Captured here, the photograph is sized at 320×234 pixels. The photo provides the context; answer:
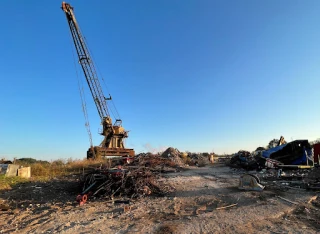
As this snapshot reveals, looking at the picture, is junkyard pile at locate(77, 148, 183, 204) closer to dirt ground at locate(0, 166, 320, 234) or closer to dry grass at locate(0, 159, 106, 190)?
dirt ground at locate(0, 166, 320, 234)

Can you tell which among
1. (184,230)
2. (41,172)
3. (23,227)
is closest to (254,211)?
(184,230)

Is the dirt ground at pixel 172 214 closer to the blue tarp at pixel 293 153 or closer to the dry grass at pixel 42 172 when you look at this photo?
the dry grass at pixel 42 172

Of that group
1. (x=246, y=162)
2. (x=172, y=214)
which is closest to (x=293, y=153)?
(x=246, y=162)

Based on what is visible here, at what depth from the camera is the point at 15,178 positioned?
11266mm

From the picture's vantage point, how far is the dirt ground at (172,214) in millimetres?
4547

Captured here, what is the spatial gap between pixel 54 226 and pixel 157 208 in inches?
95.2

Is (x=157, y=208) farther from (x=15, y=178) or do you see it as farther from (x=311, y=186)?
(x=15, y=178)

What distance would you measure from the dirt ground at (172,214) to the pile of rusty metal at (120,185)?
422mm

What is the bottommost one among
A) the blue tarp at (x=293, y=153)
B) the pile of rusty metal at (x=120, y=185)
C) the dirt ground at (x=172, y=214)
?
the dirt ground at (x=172, y=214)

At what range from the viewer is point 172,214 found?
5434mm

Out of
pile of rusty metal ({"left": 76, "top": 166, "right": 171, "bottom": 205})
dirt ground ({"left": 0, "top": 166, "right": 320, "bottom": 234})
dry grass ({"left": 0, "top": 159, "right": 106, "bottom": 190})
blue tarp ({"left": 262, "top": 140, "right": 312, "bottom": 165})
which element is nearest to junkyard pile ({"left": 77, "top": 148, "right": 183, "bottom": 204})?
pile of rusty metal ({"left": 76, "top": 166, "right": 171, "bottom": 205})

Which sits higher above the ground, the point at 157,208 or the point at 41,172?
the point at 41,172

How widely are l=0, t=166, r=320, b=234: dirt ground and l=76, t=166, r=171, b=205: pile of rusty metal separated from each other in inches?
16.6

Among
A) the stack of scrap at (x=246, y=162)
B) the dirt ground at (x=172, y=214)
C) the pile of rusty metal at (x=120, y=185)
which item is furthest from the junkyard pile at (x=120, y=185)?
the stack of scrap at (x=246, y=162)
